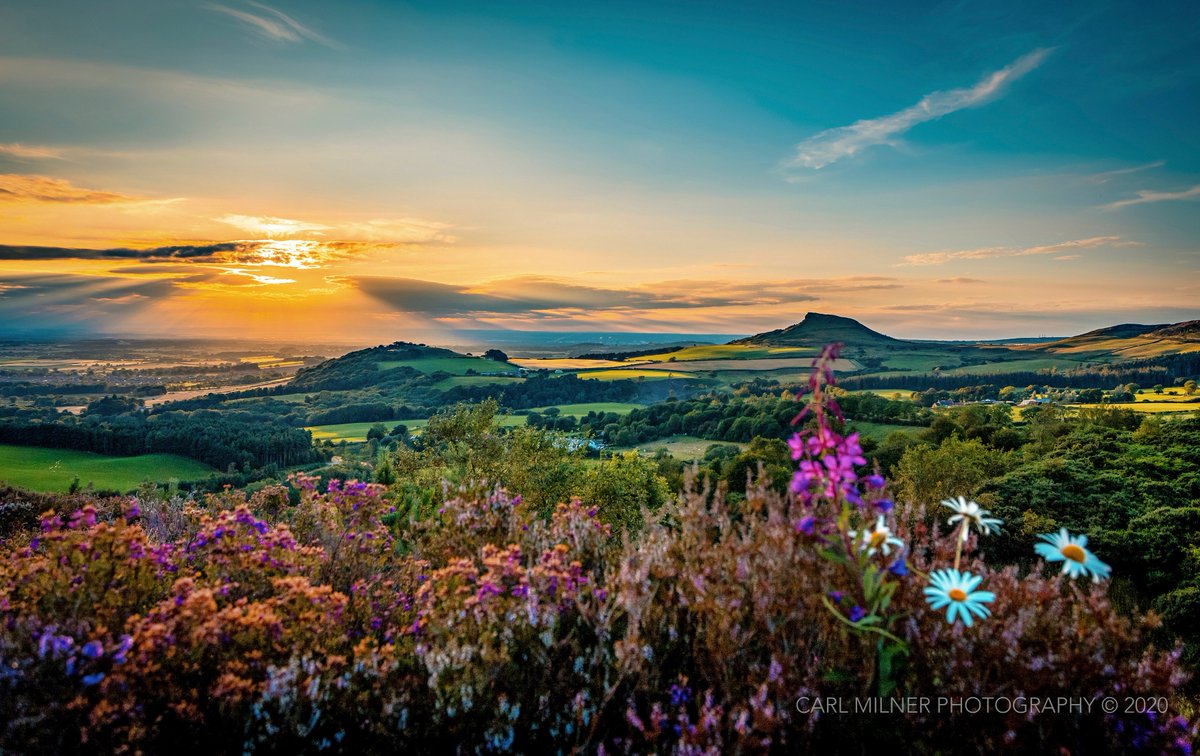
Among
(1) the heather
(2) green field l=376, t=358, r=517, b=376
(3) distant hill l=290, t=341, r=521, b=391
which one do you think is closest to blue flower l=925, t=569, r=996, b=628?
(1) the heather

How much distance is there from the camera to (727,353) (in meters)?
149

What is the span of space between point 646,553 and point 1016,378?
12132cm

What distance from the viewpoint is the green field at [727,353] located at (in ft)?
468

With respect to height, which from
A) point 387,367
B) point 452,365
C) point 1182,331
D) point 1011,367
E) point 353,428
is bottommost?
point 353,428

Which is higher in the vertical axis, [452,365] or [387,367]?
[452,365]

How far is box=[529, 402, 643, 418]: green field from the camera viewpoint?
328 feet

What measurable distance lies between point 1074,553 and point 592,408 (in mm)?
103412

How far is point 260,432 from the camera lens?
81.9 m

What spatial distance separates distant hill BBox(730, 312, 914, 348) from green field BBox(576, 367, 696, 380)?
52467mm

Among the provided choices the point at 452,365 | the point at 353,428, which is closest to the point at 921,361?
the point at 452,365

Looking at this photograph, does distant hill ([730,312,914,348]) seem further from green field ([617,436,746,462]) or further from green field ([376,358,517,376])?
green field ([617,436,746,462])

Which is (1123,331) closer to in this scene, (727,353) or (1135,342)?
(1135,342)

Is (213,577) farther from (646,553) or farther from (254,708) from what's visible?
(646,553)

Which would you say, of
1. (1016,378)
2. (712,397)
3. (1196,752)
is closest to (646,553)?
(1196,752)
